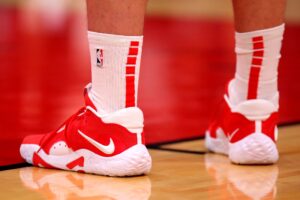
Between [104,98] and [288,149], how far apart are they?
56 cm

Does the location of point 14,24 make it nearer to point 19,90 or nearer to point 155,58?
point 155,58

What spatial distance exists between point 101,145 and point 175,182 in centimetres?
16

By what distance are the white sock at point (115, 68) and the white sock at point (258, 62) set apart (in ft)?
0.91

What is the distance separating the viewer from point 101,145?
162 centimetres

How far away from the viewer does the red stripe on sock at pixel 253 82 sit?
177 cm

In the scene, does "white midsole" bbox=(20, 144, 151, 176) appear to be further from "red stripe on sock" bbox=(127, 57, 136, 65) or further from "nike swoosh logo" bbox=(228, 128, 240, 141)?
"nike swoosh logo" bbox=(228, 128, 240, 141)

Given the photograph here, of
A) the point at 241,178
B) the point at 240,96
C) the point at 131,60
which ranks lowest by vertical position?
the point at 241,178

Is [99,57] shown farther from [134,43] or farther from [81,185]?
Answer: [81,185]

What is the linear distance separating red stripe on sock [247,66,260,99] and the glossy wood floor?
155 mm

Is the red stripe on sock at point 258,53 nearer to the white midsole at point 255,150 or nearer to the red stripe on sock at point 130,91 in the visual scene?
the white midsole at point 255,150

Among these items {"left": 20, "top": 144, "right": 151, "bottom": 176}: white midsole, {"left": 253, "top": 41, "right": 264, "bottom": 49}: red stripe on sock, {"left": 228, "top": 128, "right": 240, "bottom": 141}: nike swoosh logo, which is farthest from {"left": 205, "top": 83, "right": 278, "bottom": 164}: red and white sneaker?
{"left": 20, "top": 144, "right": 151, "bottom": 176}: white midsole

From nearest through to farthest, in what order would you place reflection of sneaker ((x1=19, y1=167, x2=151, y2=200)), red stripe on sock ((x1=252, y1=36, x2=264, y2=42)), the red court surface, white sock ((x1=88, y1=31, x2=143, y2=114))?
reflection of sneaker ((x1=19, y1=167, x2=151, y2=200))
white sock ((x1=88, y1=31, x2=143, y2=114))
red stripe on sock ((x1=252, y1=36, x2=264, y2=42))
the red court surface

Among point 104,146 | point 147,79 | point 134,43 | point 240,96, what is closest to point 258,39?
point 240,96

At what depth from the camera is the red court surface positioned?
221 cm
